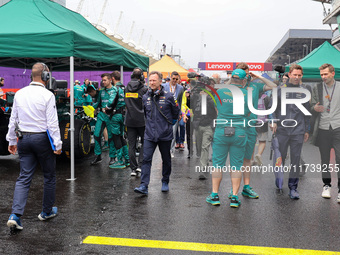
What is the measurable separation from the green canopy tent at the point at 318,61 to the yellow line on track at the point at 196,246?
9910 mm

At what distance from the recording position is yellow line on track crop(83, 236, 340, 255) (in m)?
3.85

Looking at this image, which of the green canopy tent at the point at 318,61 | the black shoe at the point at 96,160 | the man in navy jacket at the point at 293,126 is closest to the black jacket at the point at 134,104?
the black shoe at the point at 96,160

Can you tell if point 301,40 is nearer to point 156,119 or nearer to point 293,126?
point 293,126

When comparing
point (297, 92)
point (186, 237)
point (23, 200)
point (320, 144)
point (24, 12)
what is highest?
point (24, 12)

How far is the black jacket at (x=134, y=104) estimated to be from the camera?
6.98 metres

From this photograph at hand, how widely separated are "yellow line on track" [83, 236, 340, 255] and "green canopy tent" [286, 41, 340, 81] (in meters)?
9.91

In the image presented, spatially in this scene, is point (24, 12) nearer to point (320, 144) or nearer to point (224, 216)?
point (224, 216)

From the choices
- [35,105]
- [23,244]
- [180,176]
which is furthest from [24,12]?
[23,244]

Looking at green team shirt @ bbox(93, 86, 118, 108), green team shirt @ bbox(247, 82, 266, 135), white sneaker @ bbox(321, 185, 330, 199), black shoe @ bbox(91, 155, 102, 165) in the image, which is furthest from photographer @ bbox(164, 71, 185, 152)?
white sneaker @ bbox(321, 185, 330, 199)

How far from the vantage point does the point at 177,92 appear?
9.25 metres

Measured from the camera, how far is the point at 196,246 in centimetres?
396

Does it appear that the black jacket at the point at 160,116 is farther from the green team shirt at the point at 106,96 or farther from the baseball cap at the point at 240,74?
the green team shirt at the point at 106,96

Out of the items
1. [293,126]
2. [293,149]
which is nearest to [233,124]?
[293,126]

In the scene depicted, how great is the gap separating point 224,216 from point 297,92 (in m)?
2.12
